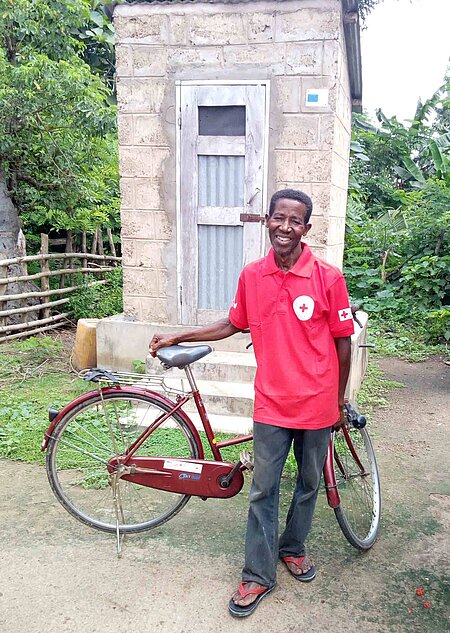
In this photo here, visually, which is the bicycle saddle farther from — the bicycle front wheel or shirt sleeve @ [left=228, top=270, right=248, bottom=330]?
the bicycle front wheel

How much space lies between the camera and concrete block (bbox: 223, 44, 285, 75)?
15.0 feet

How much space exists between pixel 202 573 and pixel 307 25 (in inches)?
165

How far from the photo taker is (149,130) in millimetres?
4859

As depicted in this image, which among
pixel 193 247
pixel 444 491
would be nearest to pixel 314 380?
pixel 444 491

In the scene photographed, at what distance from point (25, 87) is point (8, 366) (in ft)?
12.3

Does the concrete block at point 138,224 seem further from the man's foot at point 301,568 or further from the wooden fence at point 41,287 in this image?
the wooden fence at point 41,287

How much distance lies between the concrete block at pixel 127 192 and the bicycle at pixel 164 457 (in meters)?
2.38

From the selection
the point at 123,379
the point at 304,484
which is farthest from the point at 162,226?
the point at 304,484

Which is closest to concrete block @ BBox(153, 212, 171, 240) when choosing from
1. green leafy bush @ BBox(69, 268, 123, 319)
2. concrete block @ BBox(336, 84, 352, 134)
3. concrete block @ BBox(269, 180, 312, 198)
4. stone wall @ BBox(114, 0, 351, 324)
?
stone wall @ BBox(114, 0, 351, 324)

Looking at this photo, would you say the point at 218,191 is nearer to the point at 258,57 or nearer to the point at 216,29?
the point at 258,57

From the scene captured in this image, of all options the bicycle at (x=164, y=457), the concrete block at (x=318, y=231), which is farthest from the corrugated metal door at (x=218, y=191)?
the bicycle at (x=164, y=457)

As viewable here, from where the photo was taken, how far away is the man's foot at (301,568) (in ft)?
8.75

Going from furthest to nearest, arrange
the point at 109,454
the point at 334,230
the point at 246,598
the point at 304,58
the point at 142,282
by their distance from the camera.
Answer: the point at 334,230 < the point at 142,282 < the point at 304,58 < the point at 109,454 < the point at 246,598

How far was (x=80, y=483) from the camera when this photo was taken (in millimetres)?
3590
